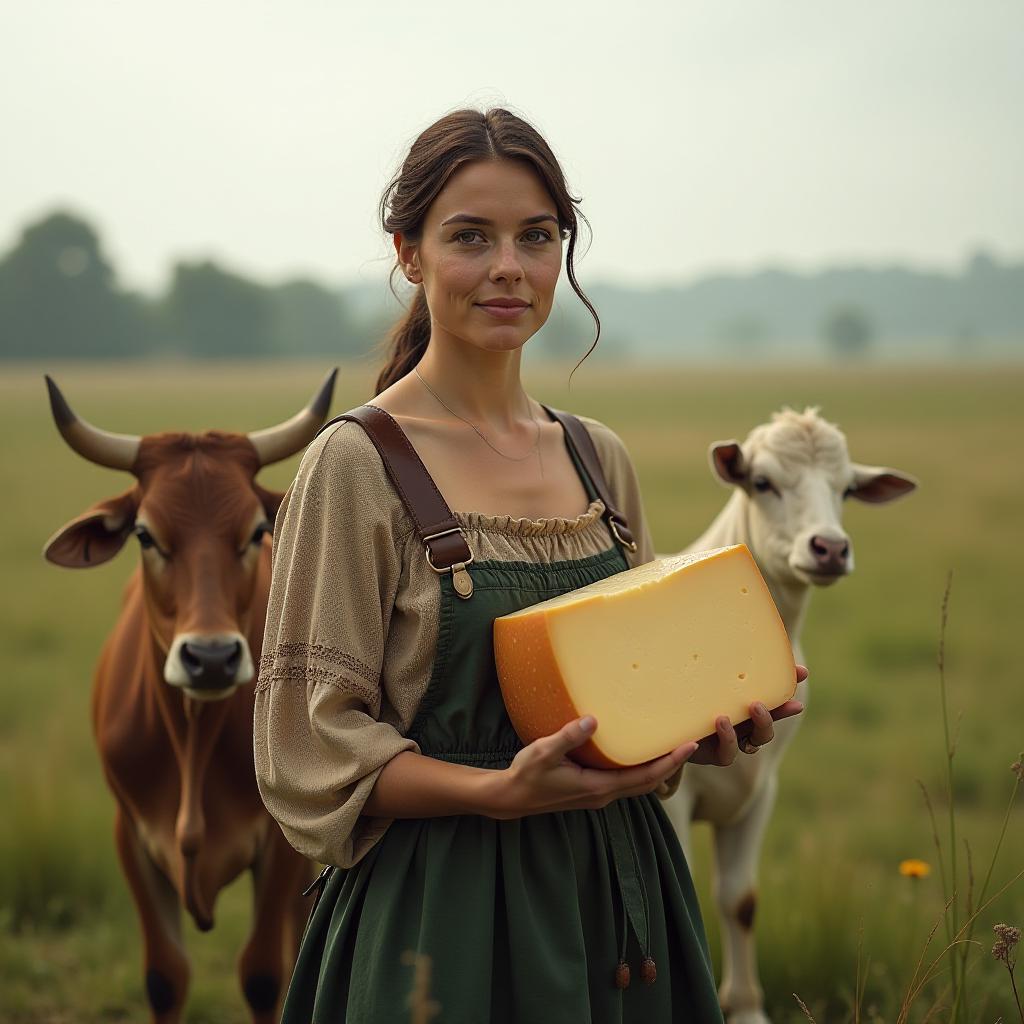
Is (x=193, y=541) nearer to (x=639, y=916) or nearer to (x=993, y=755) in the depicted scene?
(x=639, y=916)

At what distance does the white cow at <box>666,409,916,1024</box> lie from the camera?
12.8 feet

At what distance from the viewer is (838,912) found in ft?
14.1

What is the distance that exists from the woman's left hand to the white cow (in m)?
1.57

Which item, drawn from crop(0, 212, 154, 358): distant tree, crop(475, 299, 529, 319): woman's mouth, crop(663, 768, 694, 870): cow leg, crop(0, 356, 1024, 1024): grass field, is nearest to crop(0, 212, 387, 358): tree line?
crop(0, 212, 154, 358): distant tree

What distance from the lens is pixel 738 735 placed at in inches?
91.6

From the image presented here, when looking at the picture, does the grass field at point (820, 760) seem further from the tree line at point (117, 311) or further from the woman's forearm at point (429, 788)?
the tree line at point (117, 311)

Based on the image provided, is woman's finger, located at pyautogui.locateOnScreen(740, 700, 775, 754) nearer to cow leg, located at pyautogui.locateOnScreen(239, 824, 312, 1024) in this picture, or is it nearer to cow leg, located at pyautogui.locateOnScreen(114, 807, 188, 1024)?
cow leg, located at pyautogui.locateOnScreen(239, 824, 312, 1024)

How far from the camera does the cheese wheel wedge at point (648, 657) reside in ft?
6.85

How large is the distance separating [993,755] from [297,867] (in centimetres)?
541

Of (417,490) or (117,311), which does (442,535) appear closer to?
(417,490)

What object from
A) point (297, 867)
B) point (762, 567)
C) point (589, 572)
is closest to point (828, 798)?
point (762, 567)

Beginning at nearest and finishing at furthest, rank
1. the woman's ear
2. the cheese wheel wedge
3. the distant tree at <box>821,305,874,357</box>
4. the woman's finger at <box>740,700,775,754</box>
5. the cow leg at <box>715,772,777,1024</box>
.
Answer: the cheese wheel wedge, the woman's finger at <box>740,700,775,754</box>, the woman's ear, the cow leg at <box>715,772,777,1024</box>, the distant tree at <box>821,305,874,357</box>

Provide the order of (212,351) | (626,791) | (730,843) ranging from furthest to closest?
(212,351) < (730,843) < (626,791)

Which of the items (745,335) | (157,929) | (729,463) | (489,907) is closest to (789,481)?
(729,463)
